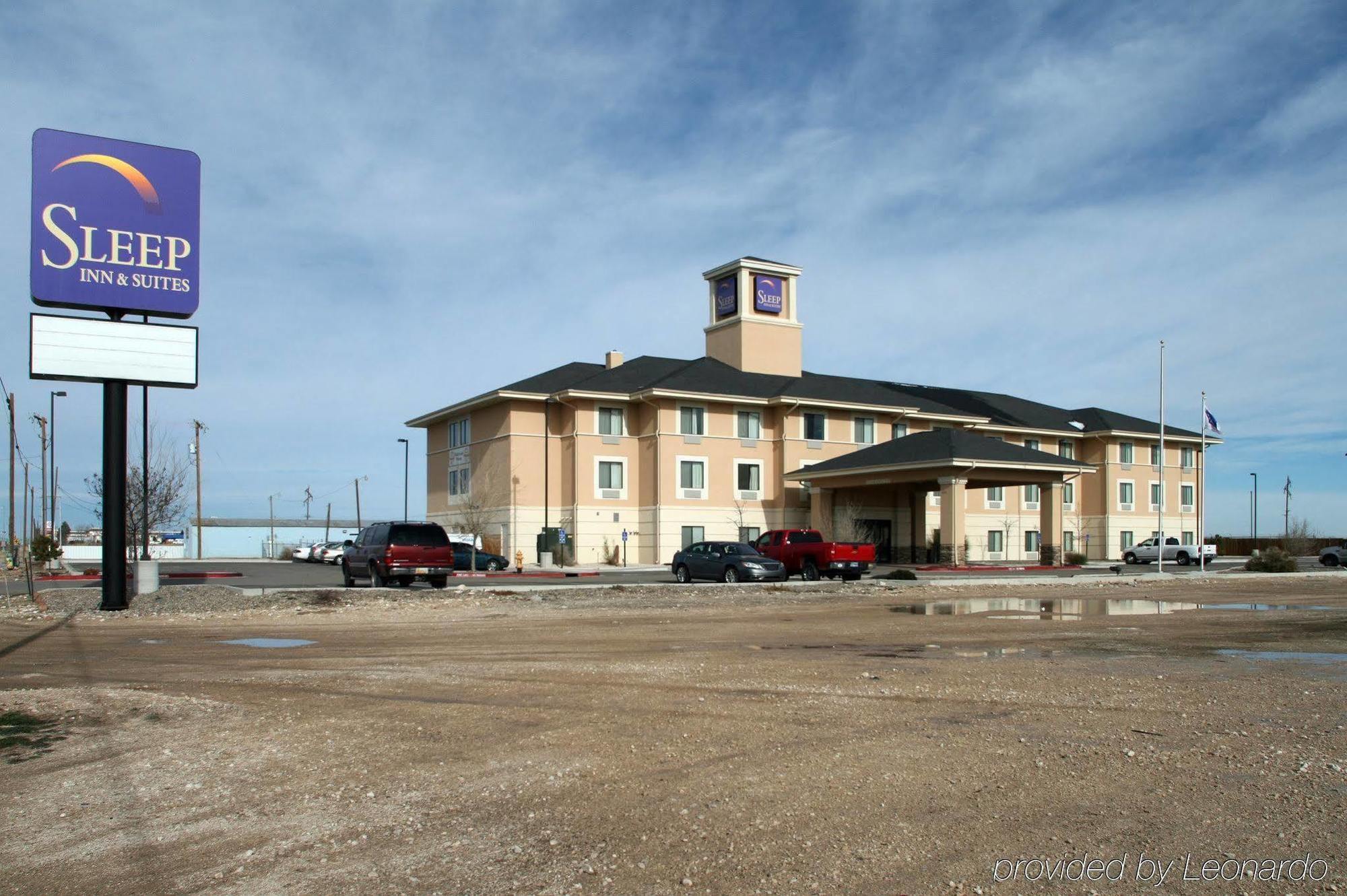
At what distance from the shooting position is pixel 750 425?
5512 cm

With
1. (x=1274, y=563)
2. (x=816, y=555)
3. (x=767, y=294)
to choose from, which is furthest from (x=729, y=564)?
(x=767, y=294)

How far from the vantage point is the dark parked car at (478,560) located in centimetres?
4472

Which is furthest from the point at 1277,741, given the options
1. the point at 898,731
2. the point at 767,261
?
the point at 767,261

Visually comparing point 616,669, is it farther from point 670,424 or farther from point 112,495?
point 670,424

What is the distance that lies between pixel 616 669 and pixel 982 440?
3985 cm

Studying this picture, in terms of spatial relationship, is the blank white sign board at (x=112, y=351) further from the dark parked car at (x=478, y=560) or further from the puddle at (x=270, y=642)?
the dark parked car at (x=478, y=560)

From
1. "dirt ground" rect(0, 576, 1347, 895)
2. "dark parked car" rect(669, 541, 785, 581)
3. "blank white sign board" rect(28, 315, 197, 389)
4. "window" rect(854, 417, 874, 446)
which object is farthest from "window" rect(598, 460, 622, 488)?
"dirt ground" rect(0, 576, 1347, 895)

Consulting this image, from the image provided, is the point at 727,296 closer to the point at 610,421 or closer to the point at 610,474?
the point at 610,421

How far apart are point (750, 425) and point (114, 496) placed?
35098mm

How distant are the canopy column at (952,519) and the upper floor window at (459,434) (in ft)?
79.9

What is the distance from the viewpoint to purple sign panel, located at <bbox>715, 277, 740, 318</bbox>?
59.8 m

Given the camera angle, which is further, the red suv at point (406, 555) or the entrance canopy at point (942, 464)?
the entrance canopy at point (942, 464)

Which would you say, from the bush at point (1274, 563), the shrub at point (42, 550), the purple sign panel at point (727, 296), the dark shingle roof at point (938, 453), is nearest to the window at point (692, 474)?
the dark shingle roof at point (938, 453)

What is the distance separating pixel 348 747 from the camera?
28.3ft
